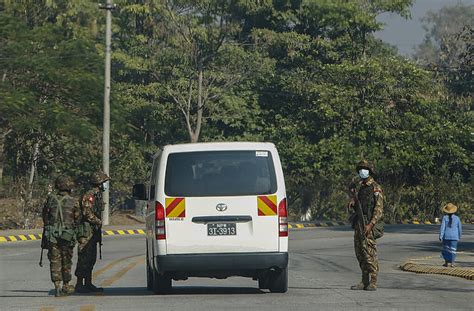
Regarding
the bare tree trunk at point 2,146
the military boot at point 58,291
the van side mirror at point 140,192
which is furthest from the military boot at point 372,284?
the bare tree trunk at point 2,146

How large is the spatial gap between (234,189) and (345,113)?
37777 millimetres

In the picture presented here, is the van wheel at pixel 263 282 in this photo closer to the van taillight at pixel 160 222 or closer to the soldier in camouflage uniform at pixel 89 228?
the van taillight at pixel 160 222

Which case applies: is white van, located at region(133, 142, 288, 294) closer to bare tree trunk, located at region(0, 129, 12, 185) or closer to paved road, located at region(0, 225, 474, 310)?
paved road, located at region(0, 225, 474, 310)

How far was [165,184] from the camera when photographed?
15914mm

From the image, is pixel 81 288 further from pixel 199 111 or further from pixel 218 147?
pixel 199 111

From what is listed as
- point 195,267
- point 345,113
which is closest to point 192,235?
point 195,267

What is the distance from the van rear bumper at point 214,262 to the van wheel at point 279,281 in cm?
82

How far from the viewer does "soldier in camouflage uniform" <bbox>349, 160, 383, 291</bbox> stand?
1678 cm

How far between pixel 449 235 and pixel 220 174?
9.96 meters

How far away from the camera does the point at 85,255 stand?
17.0m

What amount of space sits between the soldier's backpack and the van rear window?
1522 millimetres

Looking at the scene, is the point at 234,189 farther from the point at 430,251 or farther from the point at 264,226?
the point at 430,251

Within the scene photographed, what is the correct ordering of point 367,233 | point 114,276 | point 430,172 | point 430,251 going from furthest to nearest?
point 430,172, point 430,251, point 114,276, point 367,233

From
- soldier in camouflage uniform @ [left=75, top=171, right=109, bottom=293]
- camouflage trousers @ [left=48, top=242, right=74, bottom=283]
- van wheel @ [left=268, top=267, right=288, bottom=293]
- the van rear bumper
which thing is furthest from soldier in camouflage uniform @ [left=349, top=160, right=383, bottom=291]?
camouflage trousers @ [left=48, top=242, right=74, bottom=283]
